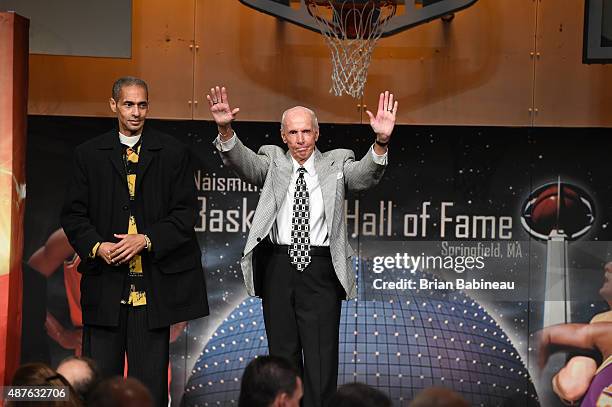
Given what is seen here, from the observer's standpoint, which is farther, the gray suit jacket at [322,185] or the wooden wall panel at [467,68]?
the wooden wall panel at [467,68]

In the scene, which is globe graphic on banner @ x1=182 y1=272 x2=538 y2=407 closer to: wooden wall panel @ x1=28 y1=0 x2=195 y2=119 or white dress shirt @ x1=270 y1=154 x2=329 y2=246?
wooden wall panel @ x1=28 y1=0 x2=195 y2=119

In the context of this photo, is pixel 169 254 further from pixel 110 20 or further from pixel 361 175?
pixel 110 20

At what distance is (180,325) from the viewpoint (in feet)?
20.9

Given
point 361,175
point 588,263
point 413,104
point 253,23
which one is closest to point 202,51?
point 253,23

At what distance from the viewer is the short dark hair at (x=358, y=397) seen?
10.6 feet

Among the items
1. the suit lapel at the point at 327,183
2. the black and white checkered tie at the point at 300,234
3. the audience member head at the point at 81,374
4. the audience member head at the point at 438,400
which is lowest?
the audience member head at the point at 81,374

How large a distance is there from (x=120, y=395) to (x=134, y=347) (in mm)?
1777

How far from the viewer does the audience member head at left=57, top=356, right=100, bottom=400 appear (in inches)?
147

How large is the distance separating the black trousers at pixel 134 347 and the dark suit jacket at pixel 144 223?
2.3 inches

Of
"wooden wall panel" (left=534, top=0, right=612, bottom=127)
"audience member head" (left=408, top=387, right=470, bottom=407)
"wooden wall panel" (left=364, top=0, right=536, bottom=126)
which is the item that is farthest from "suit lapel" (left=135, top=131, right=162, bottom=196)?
"wooden wall panel" (left=534, top=0, right=612, bottom=127)

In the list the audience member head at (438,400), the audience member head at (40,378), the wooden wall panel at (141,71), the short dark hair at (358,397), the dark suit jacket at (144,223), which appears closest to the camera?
the audience member head at (438,400)

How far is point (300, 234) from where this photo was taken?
481 cm

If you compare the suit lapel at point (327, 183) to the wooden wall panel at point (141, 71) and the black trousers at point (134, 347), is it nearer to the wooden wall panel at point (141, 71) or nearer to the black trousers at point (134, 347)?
the black trousers at point (134, 347)

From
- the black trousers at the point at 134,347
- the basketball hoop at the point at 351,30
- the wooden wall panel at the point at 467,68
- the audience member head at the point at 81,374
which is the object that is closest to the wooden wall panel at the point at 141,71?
the basketball hoop at the point at 351,30
